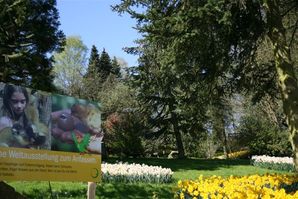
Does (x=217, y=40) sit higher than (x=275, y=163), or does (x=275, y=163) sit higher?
(x=217, y=40)

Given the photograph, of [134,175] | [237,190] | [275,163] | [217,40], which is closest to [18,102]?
[237,190]

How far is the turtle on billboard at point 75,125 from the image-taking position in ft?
22.4

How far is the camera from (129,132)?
92.3 ft

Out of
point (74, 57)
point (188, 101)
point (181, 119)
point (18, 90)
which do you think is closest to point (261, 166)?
point (181, 119)

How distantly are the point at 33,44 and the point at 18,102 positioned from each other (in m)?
14.0

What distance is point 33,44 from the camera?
19.7 metres

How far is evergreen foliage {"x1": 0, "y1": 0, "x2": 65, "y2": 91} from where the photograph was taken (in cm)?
1712

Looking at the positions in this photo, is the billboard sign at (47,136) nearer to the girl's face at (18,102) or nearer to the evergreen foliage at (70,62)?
the girl's face at (18,102)

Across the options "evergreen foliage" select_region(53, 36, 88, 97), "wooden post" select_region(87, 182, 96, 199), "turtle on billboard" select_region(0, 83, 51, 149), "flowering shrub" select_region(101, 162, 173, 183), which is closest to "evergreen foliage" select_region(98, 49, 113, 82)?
"evergreen foliage" select_region(53, 36, 88, 97)

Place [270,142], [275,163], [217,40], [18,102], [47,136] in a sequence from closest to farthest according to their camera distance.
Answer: [18,102]
[47,136]
[217,40]
[275,163]
[270,142]

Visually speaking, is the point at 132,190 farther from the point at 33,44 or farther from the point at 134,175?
the point at 33,44

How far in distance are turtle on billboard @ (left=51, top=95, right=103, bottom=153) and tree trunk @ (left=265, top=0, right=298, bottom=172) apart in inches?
160

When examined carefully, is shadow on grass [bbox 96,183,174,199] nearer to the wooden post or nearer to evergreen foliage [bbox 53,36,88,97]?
the wooden post

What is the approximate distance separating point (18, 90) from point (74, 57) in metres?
50.1
